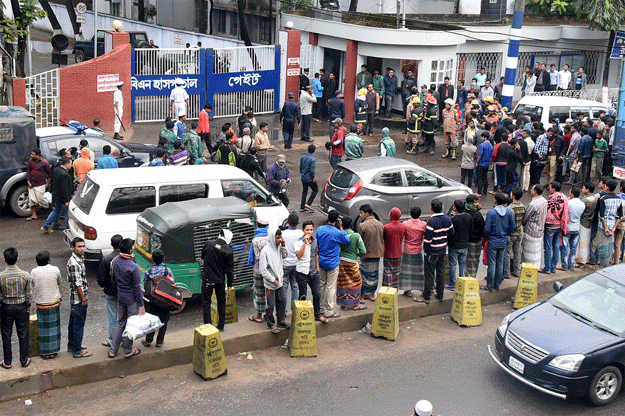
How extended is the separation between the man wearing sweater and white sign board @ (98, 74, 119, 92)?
561 inches

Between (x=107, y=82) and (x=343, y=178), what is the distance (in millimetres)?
10786

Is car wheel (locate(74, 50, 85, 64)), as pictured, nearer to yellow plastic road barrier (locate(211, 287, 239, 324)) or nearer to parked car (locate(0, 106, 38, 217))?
parked car (locate(0, 106, 38, 217))

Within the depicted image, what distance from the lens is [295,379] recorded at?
948 cm

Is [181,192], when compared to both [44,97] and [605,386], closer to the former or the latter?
[605,386]

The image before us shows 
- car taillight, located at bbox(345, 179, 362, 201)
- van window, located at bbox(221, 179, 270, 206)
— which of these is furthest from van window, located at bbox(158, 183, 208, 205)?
car taillight, located at bbox(345, 179, 362, 201)

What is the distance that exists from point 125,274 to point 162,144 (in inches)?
303

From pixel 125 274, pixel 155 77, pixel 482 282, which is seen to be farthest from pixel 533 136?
pixel 125 274

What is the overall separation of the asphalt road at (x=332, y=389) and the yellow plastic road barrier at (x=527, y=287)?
190 centimetres

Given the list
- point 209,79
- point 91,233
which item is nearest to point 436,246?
point 91,233

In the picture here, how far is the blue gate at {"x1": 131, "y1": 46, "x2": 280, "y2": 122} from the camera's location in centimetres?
2361

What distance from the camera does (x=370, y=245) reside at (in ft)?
36.6

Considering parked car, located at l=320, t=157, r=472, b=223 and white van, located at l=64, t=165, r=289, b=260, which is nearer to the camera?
white van, located at l=64, t=165, r=289, b=260

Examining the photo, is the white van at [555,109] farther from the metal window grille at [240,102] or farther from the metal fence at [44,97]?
the metal fence at [44,97]

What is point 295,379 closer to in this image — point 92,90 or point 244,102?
point 92,90
